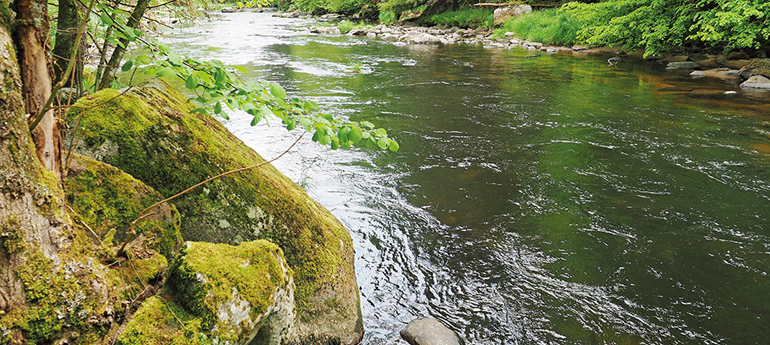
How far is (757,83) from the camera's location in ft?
39.0

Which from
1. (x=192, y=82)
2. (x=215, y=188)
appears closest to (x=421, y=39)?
(x=215, y=188)

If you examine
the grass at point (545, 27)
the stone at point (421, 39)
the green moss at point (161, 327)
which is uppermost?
the grass at point (545, 27)

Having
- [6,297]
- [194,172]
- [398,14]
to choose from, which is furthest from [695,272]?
[398,14]

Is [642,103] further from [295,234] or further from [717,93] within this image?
[295,234]

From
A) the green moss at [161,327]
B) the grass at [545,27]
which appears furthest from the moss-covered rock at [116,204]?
the grass at [545,27]

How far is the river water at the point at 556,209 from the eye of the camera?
3717mm

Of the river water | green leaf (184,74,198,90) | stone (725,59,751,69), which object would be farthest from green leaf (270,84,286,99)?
stone (725,59,751,69)

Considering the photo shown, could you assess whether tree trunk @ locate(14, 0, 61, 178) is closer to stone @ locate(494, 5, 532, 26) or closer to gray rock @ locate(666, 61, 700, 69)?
gray rock @ locate(666, 61, 700, 69)

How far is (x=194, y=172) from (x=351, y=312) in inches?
60.1

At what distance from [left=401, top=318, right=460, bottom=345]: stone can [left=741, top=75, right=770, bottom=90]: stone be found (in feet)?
43.3

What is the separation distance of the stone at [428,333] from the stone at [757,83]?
520 inches

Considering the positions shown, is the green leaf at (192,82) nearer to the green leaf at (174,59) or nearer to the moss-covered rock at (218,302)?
the green leaf at (174,59)

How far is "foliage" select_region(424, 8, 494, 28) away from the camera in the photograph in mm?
30197

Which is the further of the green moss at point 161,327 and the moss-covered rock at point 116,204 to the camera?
the moss-covered rock at point 116,204
